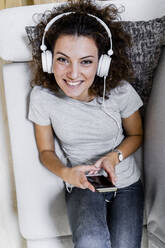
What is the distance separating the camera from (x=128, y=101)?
45.8 inches

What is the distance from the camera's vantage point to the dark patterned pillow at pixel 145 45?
1.18 m

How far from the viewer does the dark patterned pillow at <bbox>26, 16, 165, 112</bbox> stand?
3.86 ft

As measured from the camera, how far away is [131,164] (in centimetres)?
123

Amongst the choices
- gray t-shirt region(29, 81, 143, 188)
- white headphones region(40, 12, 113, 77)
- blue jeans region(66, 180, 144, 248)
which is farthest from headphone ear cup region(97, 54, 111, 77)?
blue jeans region(66, 180, 144, 248)

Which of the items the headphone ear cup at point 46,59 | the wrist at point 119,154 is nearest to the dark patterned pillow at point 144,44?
the headphone ear cup at point 46,59

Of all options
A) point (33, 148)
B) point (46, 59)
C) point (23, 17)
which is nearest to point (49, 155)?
point (33, 148)

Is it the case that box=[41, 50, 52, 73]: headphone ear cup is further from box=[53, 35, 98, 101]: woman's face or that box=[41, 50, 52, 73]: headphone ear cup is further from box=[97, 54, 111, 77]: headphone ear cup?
box=[97, 54, 111, 77]: headphone ear cup

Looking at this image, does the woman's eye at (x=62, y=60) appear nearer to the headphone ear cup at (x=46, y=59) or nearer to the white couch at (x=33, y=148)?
the headphone ear cup at (x=46, y=59)

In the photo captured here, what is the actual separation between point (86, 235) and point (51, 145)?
1.04ft

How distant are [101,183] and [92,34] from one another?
413 millimetres

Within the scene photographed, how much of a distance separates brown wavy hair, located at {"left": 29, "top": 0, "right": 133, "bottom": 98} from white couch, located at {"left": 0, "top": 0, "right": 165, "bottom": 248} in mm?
69

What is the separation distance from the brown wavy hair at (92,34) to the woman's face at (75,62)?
2 cm

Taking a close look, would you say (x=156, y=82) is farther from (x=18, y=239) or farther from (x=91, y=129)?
(x=18, y=239)

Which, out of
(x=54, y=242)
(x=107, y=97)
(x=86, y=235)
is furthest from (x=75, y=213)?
(x=107, y=97)
